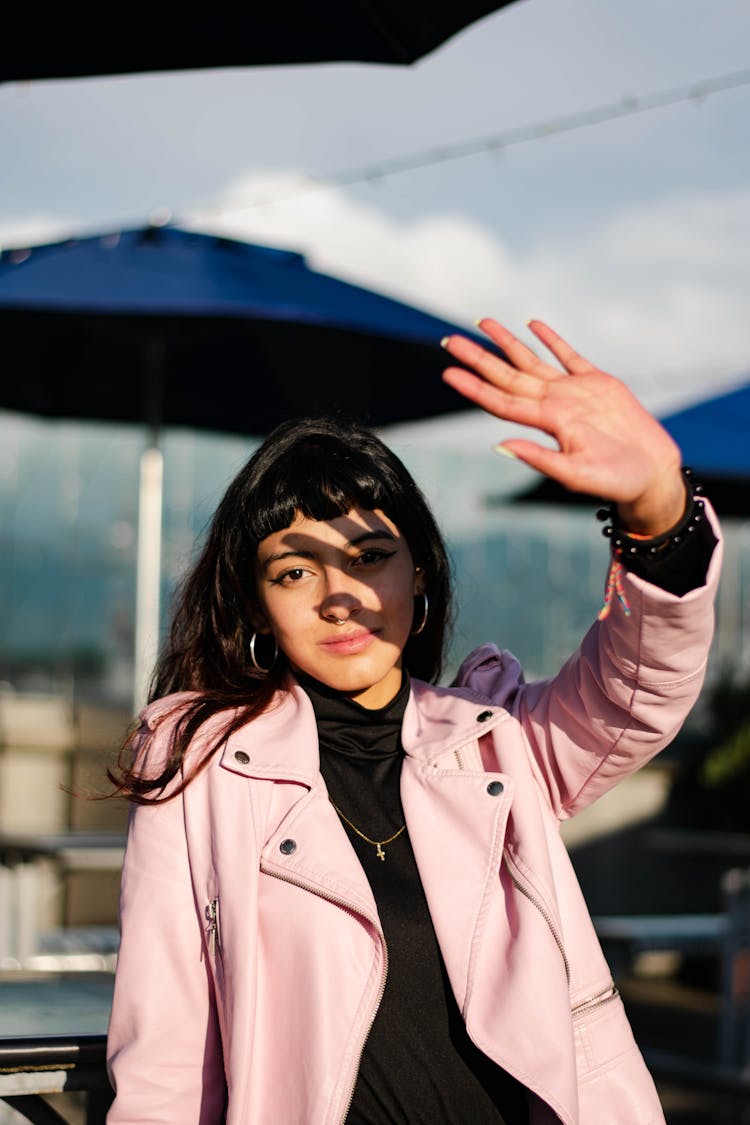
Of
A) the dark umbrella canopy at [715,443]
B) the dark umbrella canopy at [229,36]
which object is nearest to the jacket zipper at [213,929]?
the dark umbrella canopy at [229,36]

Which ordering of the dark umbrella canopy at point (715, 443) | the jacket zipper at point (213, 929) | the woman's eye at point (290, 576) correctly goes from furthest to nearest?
the dark umbrella canopy at point (715, 443)
the woman's eye at point (290, 576)
the jacket zipper at point (213, 929)

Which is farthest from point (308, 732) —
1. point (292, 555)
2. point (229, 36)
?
point (229, 36)

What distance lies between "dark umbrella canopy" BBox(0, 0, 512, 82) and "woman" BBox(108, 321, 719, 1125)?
102 centimetres

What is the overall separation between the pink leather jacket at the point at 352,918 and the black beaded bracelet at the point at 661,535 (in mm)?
42

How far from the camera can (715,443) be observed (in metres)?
6.18

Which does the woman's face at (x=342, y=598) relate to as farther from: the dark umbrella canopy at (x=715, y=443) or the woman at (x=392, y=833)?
the dark umbrella canopy at (x=715, y=443)

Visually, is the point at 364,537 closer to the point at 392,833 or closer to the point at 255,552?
the point at 255,552

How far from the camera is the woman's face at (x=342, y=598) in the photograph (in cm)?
187

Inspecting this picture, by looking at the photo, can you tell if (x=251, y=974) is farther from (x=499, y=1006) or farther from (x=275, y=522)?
(x=275, y=522)

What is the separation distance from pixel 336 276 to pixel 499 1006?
4.17 metres

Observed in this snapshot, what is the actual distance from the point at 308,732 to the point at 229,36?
1412mm

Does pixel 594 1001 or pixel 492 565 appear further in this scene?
pixel 492 565

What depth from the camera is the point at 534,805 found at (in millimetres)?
1793

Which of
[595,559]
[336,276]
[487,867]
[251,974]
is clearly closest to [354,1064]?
[251,974]
